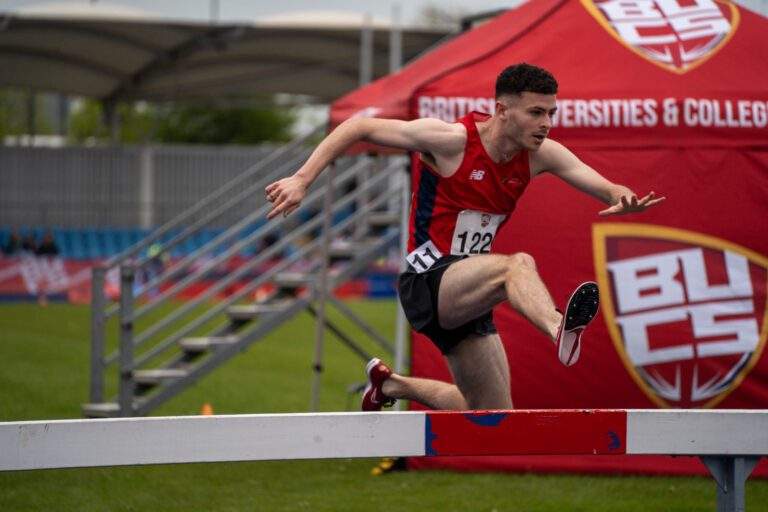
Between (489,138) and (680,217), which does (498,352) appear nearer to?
(489,138)

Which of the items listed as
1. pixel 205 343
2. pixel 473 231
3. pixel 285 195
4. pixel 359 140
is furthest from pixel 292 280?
pixel 285 195

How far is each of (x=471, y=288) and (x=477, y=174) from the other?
25.1 inches

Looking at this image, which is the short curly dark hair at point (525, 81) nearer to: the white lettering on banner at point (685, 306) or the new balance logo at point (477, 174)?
the new balance logo at point (477, 174)

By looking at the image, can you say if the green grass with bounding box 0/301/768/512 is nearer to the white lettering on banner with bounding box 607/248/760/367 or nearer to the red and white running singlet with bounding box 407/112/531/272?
the white lettering on banner with bounding box 607/248/760/367

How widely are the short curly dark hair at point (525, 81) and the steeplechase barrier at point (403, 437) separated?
178cm

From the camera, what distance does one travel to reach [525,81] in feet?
19.7

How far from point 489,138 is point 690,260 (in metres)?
3.12

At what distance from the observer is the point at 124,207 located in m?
37.9

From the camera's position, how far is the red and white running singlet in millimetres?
6227

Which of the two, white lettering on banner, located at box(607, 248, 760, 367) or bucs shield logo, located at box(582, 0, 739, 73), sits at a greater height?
bucs shield logo, located at box(582, 0, 739, 73)

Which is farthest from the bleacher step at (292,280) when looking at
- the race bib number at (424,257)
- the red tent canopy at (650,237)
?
the race bib number at (424,257)

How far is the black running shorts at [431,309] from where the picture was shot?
625cm

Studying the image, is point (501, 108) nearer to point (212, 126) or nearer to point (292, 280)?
point (292, 280)

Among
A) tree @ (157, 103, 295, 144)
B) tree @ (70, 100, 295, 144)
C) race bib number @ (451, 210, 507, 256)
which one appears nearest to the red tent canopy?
race bib number @ (451, 210, 507, 256)
